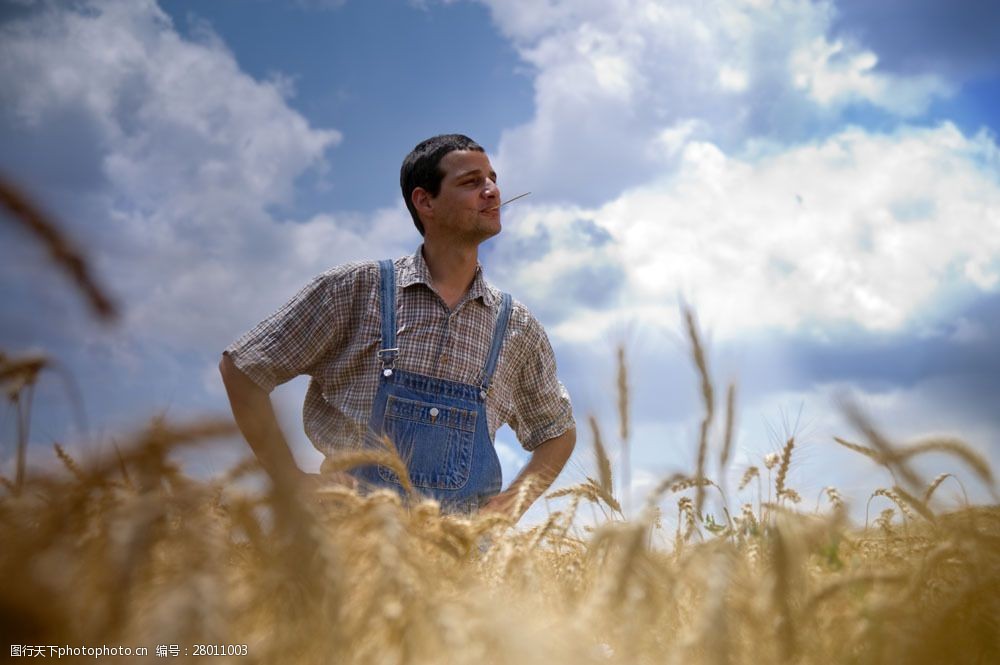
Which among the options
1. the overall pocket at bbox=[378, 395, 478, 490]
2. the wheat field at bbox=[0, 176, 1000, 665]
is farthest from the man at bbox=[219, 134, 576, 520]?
the wheat field at bbox=[0, 176, 1000, 665]

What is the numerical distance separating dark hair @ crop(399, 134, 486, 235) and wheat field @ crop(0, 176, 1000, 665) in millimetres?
2728

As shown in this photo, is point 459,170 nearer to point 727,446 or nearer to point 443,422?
point 443,422

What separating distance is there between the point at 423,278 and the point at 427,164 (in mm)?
671

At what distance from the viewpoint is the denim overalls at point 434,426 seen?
123 inches

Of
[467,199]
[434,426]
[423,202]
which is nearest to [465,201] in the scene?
[467,199]

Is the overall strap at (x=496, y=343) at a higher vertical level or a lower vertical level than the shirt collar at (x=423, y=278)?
lower

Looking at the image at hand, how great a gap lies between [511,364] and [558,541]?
211cm

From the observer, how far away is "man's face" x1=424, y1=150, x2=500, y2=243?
347 centimetres

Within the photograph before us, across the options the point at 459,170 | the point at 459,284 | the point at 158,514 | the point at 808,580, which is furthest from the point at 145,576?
the point at 459,170

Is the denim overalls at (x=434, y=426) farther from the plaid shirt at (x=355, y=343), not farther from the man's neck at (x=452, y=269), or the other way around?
the man's neck at (x=452, y=269)

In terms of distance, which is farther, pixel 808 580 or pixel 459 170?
pixel 459 170

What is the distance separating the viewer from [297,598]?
2.27ft

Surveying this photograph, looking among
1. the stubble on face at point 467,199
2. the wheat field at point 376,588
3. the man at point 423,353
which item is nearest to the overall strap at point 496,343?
the man at point 423,353

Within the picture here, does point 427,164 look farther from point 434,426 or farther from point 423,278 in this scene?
point 434,426
